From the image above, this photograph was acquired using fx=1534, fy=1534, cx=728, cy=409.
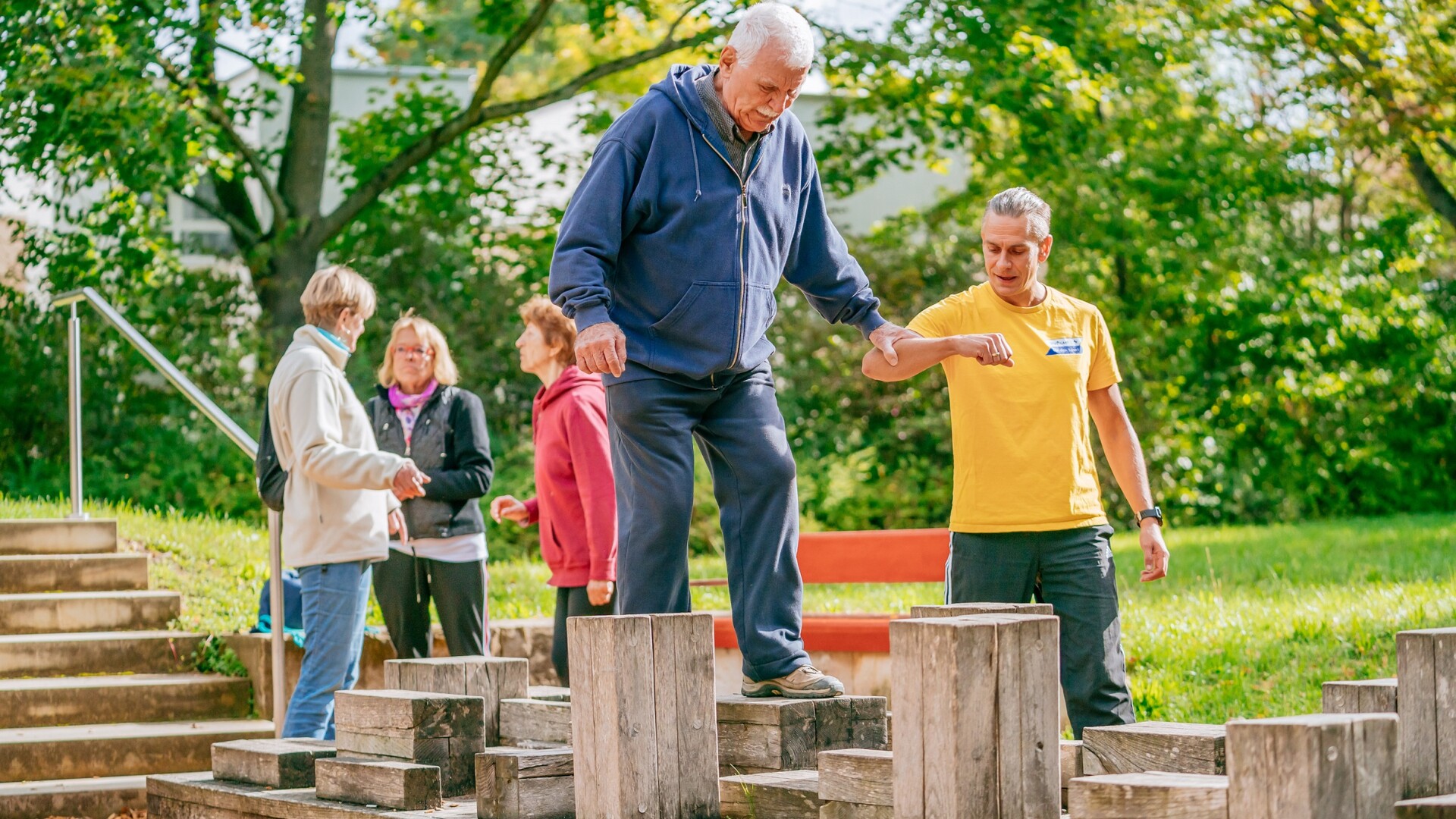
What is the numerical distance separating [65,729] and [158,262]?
6.83 m

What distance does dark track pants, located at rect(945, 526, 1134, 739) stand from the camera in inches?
160

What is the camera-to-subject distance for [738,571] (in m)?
3.87

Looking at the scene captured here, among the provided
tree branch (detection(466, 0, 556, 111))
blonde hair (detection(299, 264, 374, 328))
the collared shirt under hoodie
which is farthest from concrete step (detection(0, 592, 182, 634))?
tree branch (detection(466, 0, 556, 111))

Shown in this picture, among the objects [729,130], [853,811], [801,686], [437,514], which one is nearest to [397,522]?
[437,514]

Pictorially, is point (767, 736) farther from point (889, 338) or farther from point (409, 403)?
point (409, 403)

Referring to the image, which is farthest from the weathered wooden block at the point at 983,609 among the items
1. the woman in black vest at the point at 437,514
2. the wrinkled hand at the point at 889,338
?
the woman in black vest at the point at 437,514

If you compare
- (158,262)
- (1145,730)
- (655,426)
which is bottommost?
(1145,730)

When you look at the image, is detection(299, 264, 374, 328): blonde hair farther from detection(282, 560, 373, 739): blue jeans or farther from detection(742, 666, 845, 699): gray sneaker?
detection(742, 666, 845, 699): gray sneaker

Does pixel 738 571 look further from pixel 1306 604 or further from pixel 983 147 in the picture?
pixel 983 147

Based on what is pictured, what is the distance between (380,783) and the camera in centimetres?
375

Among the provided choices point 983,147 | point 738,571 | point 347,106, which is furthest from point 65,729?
point 347,106

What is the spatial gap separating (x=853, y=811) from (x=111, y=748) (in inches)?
174

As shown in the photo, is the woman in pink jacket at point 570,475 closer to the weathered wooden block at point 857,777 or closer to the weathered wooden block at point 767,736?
the weathered wooden block at point 767,736

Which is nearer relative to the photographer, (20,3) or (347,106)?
(20,3)
